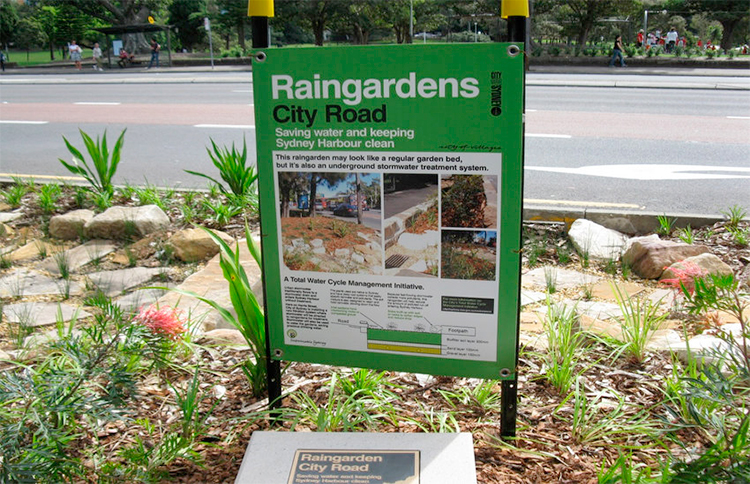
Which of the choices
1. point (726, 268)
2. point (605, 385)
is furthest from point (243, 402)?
A: point (726, 268)

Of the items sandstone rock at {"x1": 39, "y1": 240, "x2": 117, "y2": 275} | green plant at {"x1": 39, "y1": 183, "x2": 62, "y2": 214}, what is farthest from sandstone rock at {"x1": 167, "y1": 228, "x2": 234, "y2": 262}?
green plant at {"x1": 39, "y1": 183, "x2": 62, "y2": 214}

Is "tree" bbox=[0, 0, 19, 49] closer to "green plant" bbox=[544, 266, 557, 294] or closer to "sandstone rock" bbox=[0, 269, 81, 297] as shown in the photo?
"sandstone rock" bbox=[0, 269, 81, 297]

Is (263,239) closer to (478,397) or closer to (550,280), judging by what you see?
(478,397)

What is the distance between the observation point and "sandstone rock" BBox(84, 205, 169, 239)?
508cm

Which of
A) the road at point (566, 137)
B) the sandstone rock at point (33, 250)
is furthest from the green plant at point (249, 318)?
the road at point (566, 137)

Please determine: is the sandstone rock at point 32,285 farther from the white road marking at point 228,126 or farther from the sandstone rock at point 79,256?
the white road marking at point 228,126

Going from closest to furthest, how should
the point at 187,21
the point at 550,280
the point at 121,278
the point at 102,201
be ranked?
the point at 550,280, the point at 121,278, the point at 102,201, the point at 187,21

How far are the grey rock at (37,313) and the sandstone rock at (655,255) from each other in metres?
3.30

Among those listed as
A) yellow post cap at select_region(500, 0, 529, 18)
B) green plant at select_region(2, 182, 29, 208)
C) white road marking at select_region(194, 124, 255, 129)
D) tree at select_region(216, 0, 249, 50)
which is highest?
tree at select_region(216, 0, 249, 50)

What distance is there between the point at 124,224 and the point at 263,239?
9.94 ft

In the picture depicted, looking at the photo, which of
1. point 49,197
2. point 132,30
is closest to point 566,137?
point 49,197

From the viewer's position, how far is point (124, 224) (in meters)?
5.07

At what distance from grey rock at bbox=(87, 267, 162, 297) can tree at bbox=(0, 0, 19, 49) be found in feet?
174

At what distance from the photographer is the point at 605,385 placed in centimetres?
265
